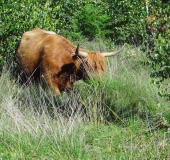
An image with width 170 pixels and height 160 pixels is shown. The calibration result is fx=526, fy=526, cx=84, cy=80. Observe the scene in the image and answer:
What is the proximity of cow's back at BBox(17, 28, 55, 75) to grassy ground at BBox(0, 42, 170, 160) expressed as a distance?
1020 millimetres

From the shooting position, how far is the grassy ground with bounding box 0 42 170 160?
6020 mm

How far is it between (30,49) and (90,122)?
144 inches

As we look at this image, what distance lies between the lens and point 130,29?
535 inches

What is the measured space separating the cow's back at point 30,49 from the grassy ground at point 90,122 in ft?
3.35

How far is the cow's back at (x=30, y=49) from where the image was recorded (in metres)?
10.2

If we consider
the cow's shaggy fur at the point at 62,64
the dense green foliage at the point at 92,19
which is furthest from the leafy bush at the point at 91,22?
the cow's shaggy fur at the point at 62,64

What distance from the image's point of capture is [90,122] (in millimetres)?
7207

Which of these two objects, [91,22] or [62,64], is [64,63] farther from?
[91,22]

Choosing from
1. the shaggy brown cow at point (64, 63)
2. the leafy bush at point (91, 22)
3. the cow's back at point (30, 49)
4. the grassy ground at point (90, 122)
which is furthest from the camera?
the leafy bush at point (91, 22)

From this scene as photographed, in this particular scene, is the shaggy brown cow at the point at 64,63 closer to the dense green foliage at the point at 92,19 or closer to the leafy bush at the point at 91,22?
the dense green foliage at the point at 92,19

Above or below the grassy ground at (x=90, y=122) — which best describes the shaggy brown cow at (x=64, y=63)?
above

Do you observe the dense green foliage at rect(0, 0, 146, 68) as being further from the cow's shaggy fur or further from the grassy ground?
the grassy ground

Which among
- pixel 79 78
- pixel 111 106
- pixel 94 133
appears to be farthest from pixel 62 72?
pixel 94 133

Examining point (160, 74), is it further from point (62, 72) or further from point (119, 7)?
point (119, 7)
